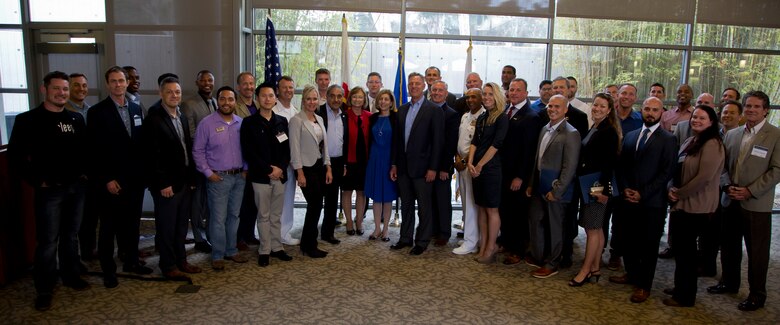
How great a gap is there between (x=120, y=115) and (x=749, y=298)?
4.95 metres

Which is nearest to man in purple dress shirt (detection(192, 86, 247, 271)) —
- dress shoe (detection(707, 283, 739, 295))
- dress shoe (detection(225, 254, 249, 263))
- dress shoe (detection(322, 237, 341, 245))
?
dress shoe (detection(225, 254, 249, 263))

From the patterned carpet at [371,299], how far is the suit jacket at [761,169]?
819 mm

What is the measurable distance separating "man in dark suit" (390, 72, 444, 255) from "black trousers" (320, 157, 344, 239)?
0.52 m

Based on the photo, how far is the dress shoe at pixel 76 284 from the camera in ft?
12.1

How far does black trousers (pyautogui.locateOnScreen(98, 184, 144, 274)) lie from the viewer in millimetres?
3791

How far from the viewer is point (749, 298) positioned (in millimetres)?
3645

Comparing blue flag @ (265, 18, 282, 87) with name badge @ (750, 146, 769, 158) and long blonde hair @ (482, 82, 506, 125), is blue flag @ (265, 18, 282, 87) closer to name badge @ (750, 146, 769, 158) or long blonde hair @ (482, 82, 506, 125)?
long blonde hair @ (482, 82, 506, 125)

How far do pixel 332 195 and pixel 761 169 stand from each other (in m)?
3.49

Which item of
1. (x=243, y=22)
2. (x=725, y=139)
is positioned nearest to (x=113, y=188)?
(x=243, y=22)

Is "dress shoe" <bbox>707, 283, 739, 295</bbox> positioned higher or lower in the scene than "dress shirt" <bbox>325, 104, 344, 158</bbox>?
lower

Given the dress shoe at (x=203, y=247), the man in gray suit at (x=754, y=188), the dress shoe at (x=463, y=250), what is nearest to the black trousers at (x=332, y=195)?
the dress shoe at (x=203, y=247)

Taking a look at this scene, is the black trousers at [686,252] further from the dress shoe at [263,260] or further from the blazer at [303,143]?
the dress shoe at [263,260]

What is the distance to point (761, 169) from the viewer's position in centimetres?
354

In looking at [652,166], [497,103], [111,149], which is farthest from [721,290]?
[111,149]
